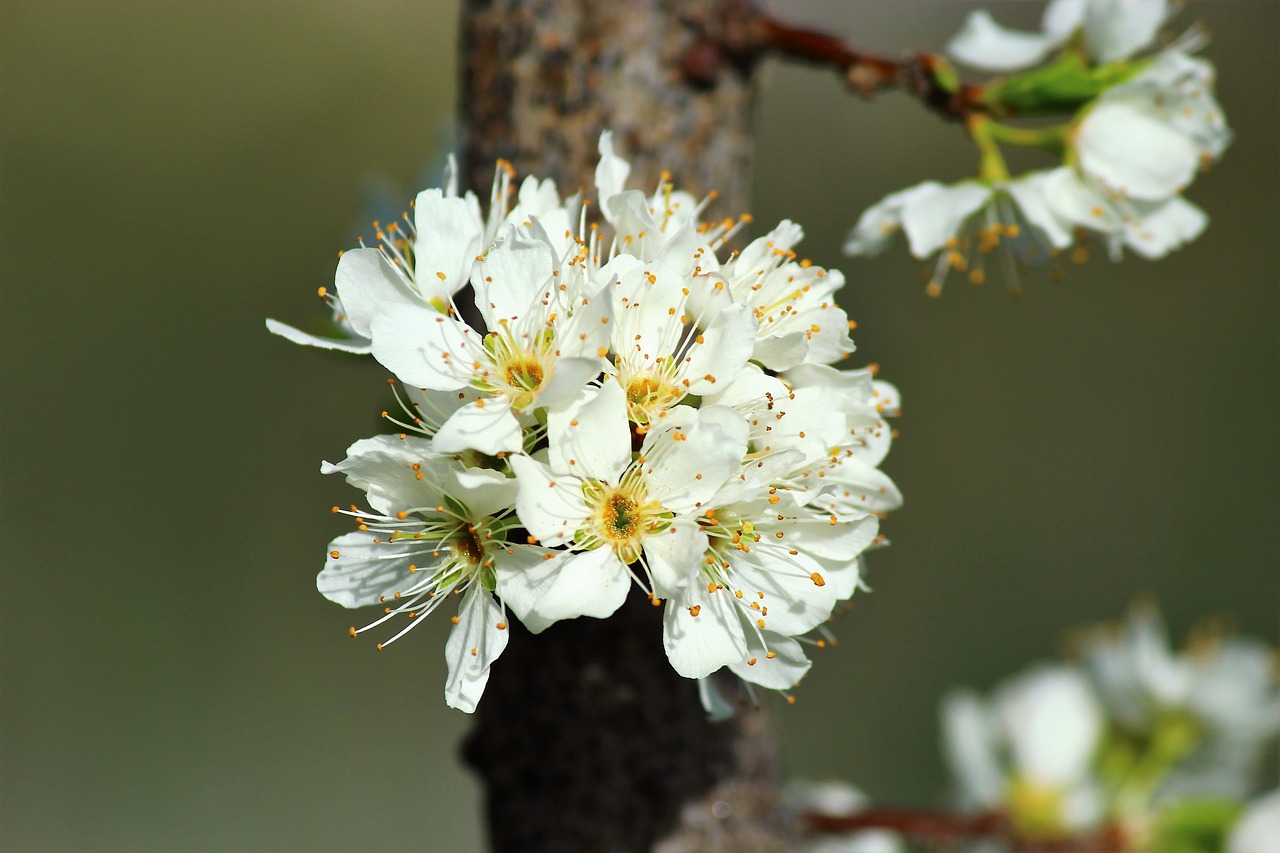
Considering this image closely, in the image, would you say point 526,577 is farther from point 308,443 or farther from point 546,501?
point 308,443

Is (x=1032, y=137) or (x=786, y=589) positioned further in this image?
(x=1032, y=137)

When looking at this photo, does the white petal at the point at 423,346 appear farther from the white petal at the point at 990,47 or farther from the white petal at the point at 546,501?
the white petal at the point at 990,47

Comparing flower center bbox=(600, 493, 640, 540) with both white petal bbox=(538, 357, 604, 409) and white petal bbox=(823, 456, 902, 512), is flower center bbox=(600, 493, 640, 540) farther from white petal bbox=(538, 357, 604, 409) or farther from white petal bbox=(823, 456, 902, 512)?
white petal bbox=(823, 456, 902, 512)

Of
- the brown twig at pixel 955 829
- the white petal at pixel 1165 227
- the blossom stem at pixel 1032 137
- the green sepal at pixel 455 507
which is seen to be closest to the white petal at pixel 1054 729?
the brown twig at pixel 955 829

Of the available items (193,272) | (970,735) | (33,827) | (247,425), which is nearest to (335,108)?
(193,272)

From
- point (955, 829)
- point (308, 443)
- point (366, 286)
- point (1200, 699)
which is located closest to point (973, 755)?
point (1200, 699)

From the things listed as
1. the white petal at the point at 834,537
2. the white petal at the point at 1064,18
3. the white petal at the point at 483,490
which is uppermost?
the white petal at the point at 1064,18
